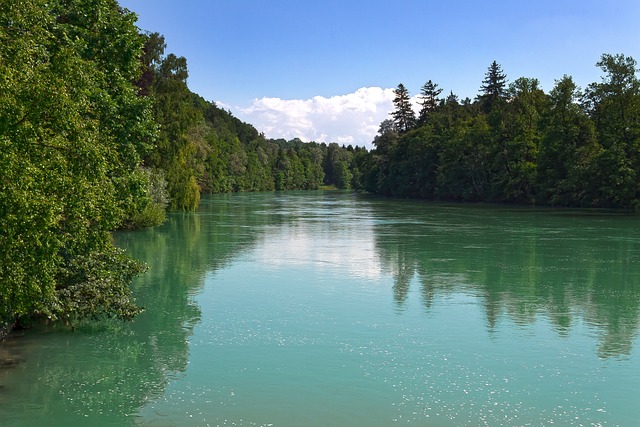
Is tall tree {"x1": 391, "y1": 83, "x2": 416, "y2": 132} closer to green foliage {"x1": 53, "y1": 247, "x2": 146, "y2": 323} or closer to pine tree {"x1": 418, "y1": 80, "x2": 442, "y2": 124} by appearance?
pine tree {"x1": 418, "y1": 80, "x2": 442, "y2": 124}

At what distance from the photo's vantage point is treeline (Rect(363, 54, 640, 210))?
6681cm

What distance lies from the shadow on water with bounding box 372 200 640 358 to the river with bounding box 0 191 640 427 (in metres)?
0.13

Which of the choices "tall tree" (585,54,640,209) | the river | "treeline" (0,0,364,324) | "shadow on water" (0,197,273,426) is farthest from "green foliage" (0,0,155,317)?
"tall tree" (585,54,640,209)

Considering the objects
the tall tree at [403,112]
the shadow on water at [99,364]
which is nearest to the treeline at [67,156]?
the shadow on water at [99,364]

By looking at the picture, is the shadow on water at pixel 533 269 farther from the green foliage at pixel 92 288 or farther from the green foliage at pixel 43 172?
the green foliage at pixel 43 172

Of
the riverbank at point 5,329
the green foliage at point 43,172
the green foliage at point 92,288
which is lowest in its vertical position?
the riverbank at point 5,329

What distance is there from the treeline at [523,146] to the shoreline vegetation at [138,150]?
0.20 meters

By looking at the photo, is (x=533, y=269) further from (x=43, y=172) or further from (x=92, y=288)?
(x=43, y=172)

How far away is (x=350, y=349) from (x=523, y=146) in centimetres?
7394

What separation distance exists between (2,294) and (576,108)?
236ft

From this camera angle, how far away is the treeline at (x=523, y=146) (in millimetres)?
66812

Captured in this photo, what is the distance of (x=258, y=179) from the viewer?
16650 cm

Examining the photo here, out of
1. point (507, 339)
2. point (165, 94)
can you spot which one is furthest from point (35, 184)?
point (165, 94)

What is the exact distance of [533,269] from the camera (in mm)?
27203
